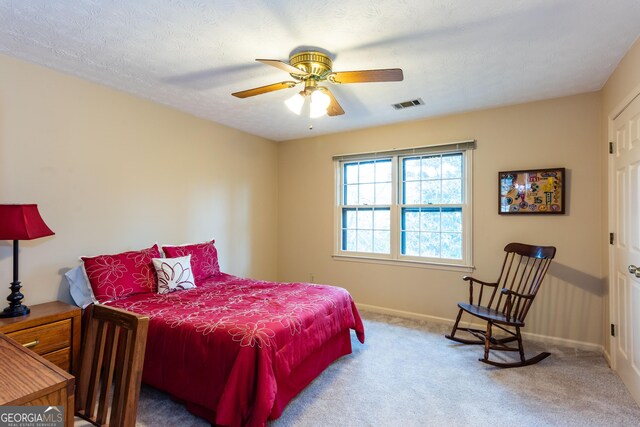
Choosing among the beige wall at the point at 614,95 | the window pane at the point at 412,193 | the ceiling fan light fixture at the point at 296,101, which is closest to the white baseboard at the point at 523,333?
the beige wall at the point at 614,95

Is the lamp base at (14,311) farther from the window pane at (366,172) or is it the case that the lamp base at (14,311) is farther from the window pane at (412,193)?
the window pane at (412,193)

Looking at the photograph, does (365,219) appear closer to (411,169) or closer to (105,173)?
(411,169)

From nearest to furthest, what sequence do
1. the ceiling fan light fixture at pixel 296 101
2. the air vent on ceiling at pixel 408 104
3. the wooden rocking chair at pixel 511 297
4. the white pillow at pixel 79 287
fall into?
the ceiling fan light fixture at pixel 296 101 → the white pillow at pixel 79 287 → the wooden rocking chair at pixel 511 297 → the air vent on ceiling at pixel 408 104

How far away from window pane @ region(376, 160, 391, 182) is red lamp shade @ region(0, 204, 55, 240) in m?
3.44

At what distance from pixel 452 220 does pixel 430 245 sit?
15.4 inches

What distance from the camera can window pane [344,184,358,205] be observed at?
440cm

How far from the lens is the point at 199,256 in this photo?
3303 millimetres

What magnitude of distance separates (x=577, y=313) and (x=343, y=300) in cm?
225

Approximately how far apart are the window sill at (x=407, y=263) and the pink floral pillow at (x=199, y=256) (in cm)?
169

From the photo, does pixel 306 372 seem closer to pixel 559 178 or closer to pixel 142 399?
pixel 142 399

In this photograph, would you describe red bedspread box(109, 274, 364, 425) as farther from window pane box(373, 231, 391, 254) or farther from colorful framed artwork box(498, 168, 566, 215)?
colorful framed artwork box(498, 168, 566, 215)

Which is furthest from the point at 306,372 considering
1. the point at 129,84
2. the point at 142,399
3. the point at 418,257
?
the point at 129,84

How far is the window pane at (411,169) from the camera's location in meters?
3.94

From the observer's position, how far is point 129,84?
2855mm
